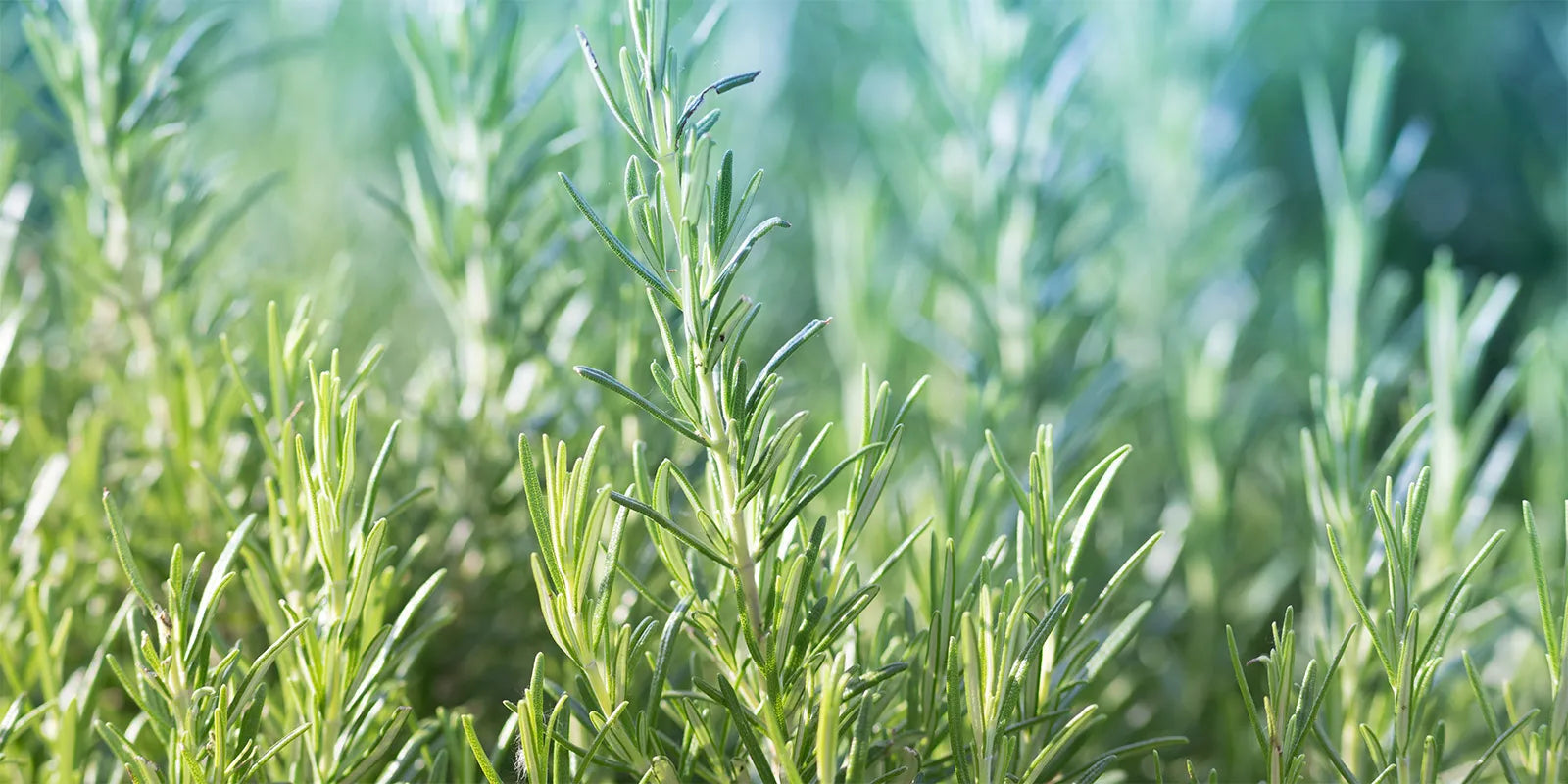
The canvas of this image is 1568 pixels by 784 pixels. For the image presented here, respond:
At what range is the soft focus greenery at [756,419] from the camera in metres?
0.20

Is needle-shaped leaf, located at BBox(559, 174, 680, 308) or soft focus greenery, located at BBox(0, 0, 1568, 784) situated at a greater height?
needle-shaped leaf, located at BBox(559, 174, 680, 308)

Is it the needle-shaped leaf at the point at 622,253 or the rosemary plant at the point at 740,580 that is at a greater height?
the needle-shaped leaf at the point at 622,253

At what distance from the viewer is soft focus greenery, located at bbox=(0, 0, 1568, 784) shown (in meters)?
0.20

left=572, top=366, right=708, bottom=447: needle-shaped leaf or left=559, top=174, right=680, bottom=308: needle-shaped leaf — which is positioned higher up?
left=559, top=174, right=680, bottom=308: needle-shaped leaf

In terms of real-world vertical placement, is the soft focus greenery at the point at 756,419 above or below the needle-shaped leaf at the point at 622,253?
below

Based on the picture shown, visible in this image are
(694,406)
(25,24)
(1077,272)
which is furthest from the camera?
(1077,272)

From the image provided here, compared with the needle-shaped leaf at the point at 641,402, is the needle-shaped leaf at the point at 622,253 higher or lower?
higher

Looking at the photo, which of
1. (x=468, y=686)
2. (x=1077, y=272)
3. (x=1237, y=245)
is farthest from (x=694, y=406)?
(x=1237, y=245)

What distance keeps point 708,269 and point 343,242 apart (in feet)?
1.38

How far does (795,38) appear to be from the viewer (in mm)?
780

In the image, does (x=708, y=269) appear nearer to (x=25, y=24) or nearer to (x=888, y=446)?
(x=888, y=446)

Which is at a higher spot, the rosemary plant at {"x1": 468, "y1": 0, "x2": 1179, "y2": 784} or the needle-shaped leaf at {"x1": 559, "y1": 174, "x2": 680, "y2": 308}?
the needle-shaped leaf at {"x1": 559, "y1": 174, "x2": 680, "y2": 308}

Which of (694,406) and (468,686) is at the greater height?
(694,406)

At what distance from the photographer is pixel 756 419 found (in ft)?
0.66
